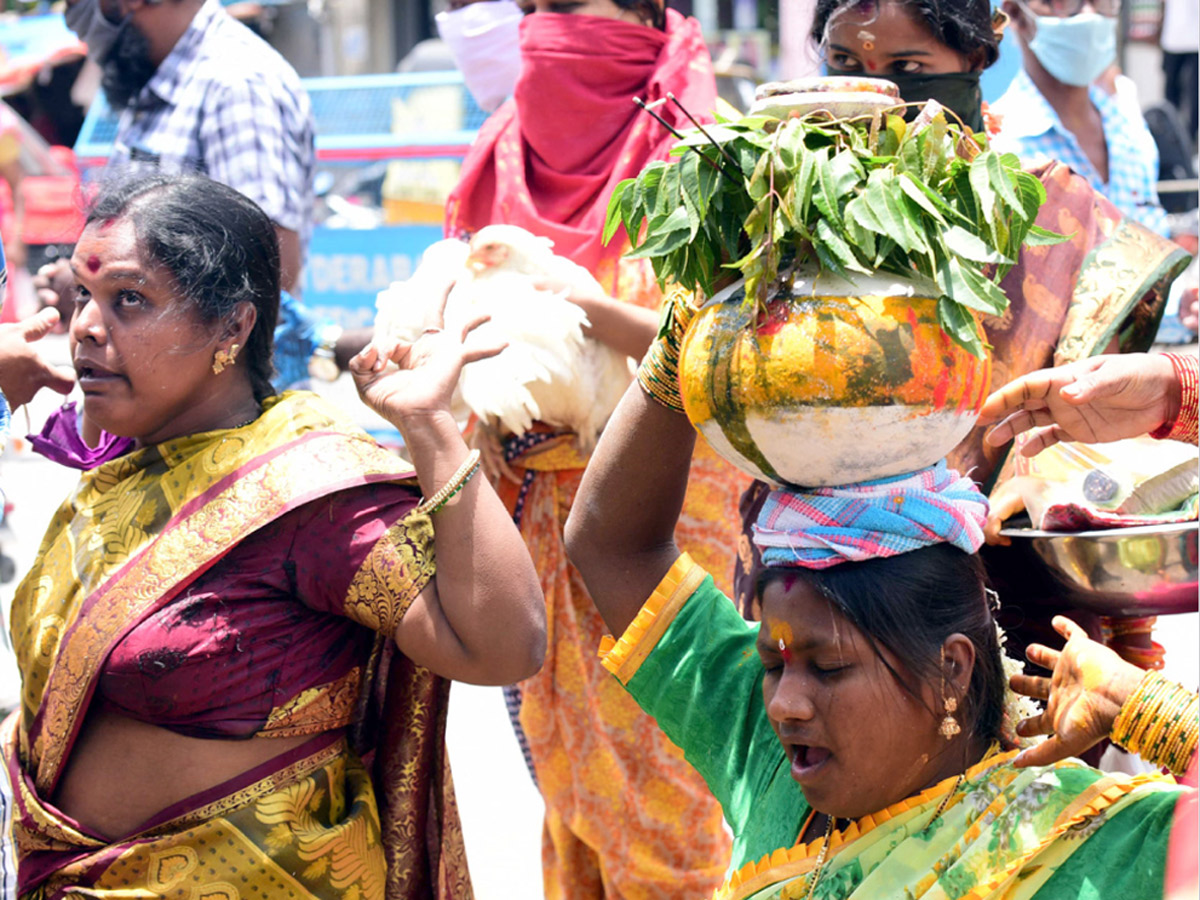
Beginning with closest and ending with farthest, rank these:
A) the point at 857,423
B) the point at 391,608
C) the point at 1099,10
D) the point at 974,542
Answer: the point at 857,423
the point at 974,542
the point at 391,608
the point at 1099,10

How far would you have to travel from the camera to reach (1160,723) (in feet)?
5.24

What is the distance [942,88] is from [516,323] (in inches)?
39.1

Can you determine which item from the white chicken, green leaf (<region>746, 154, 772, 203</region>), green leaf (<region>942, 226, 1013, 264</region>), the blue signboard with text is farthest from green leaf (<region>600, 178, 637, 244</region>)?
the blue signboard with text

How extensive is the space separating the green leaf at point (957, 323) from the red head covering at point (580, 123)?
70.6 inches

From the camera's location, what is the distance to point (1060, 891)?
5.47ft

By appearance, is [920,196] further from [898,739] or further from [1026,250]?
[1026,250]

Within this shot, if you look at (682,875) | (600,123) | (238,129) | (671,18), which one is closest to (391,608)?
(682,875)

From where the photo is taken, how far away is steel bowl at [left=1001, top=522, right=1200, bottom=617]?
7.18ft

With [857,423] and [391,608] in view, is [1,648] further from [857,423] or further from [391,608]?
[857,423]

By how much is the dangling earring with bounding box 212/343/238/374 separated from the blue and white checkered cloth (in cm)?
116

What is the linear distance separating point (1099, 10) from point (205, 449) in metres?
4.26

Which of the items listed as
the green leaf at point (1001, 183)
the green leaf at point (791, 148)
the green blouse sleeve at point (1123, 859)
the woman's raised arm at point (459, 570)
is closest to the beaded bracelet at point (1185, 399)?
the green leaf at point (1001, 183)

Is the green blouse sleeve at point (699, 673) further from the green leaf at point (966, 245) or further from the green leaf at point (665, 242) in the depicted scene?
the green leaf at point (966, 245)

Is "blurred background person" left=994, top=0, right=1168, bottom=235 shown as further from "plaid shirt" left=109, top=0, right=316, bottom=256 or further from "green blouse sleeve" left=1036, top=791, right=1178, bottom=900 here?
"green blouse sleeve" left=1036, top=791, right=1178, bottom=900
